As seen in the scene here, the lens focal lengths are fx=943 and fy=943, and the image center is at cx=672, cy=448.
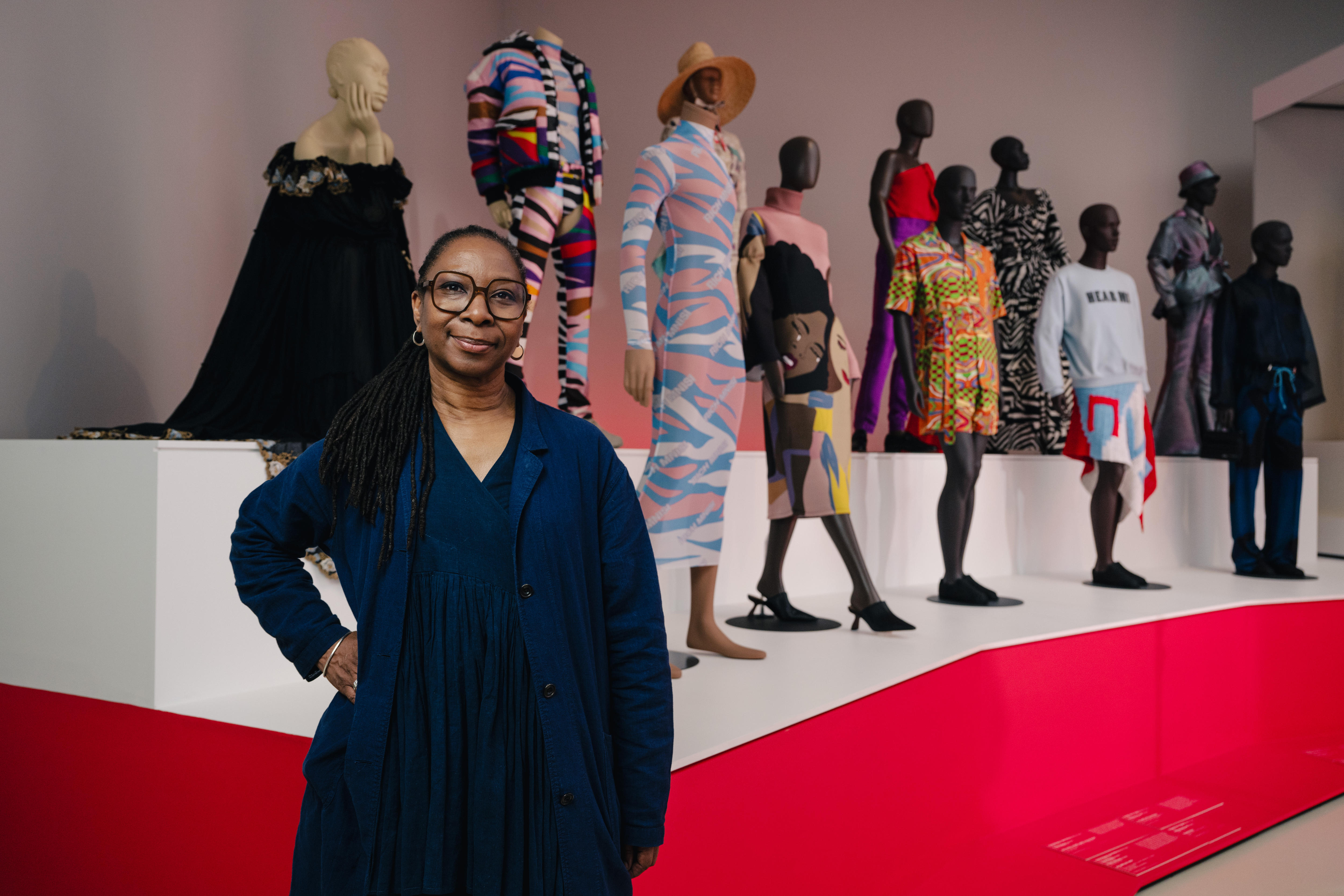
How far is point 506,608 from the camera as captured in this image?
40.9 inches

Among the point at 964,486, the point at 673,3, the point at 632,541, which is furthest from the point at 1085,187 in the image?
the point at 632,541

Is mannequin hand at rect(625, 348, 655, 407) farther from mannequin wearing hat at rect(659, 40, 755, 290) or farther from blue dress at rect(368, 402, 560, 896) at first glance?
blue dress at rect(368, 402, 560, 896)

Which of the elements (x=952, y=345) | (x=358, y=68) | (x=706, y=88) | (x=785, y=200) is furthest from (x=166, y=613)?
(x=952, y=345)

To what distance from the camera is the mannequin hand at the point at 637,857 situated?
112 centimetres

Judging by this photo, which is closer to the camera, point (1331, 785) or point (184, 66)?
point (1331, 785)

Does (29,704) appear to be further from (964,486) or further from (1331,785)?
(1331,785)

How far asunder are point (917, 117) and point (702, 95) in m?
1.85

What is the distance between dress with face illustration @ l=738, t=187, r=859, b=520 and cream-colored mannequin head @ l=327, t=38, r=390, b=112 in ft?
3.62

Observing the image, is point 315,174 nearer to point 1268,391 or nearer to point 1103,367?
point 1103,367

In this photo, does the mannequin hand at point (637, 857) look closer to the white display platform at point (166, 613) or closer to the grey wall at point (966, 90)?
the white display platform at point (166, 613)

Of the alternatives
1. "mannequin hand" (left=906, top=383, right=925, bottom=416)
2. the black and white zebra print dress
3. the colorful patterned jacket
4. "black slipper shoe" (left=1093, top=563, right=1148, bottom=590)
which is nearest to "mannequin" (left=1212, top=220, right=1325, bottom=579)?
the black and white zebra print dress

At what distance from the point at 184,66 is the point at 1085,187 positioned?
216 inches

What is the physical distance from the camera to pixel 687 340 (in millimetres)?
2465

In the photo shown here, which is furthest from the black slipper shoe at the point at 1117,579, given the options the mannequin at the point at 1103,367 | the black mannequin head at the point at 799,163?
the black mannequin head at the point at 799,163
